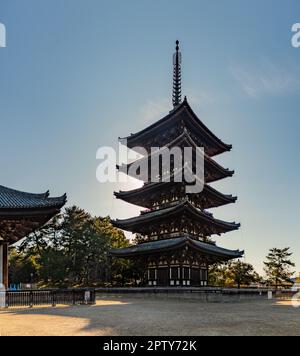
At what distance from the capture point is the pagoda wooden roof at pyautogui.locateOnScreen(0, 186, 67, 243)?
59.1ft

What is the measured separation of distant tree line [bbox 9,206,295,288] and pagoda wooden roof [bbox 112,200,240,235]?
10699 mm

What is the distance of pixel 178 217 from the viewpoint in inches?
1406

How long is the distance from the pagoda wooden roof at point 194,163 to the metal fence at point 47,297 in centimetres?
1921

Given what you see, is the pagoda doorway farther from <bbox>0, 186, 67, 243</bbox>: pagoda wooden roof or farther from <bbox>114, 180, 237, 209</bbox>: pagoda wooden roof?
<bbox>0, 186, 67, 243</bbox>: pagoda wooden roof

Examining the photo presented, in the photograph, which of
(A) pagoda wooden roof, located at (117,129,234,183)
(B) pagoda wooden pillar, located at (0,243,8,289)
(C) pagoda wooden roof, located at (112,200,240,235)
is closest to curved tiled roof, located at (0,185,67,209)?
(B) pagoda wooden pillar, located at (0,243,8,289)

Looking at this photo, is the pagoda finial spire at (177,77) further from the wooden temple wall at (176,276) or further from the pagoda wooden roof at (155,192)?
the wooden temple wall at (176,276)

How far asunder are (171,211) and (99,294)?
11197 mm

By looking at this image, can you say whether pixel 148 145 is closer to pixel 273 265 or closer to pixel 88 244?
pixel 88 244

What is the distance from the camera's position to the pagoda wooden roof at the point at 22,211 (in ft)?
59.1

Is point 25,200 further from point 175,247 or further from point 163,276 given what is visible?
point 163,276

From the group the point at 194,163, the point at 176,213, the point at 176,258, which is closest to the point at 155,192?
the point at 176,213

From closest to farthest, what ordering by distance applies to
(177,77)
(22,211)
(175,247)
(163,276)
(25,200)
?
(22,211) < (25,200) < (175,247) < (163,276) < (177,77)

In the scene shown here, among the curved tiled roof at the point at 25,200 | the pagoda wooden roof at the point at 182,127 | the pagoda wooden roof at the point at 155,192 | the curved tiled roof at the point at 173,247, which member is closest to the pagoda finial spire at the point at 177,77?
the pagoda wooden roof at the point at 182,127

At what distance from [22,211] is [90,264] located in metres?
38.2
